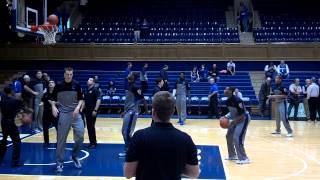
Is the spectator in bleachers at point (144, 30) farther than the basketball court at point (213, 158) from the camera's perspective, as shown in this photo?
Yes

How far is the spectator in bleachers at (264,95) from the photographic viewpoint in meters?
17.3

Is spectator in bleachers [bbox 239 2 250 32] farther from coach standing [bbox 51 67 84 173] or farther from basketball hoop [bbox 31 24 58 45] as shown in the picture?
coach standing [bbox 51 67 84 173]

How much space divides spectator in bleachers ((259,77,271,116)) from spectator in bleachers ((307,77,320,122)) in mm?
1570

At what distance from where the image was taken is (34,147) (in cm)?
998

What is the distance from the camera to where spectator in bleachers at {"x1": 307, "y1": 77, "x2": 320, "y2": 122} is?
1641 centimetres

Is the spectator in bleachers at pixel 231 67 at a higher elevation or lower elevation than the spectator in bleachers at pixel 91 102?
higher

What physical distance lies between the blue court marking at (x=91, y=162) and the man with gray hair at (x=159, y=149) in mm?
4351

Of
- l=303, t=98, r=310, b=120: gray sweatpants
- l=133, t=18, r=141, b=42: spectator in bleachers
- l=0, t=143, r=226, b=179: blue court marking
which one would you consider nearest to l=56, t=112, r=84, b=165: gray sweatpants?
l=0, t=143, r=226, b=179: blue court marking

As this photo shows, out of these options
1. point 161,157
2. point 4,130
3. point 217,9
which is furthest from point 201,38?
point 161,157

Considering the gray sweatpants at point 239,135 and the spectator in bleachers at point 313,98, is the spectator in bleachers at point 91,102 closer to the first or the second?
the gray sweatpants at point 239,135

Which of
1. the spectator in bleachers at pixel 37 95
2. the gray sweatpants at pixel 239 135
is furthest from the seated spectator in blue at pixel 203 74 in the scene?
the gray sweatpants at pixel 239 135

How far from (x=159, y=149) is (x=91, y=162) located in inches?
222

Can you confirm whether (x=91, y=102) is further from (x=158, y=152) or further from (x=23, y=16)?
(x=23, y=16)

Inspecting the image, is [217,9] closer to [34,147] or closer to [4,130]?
[34,147]
